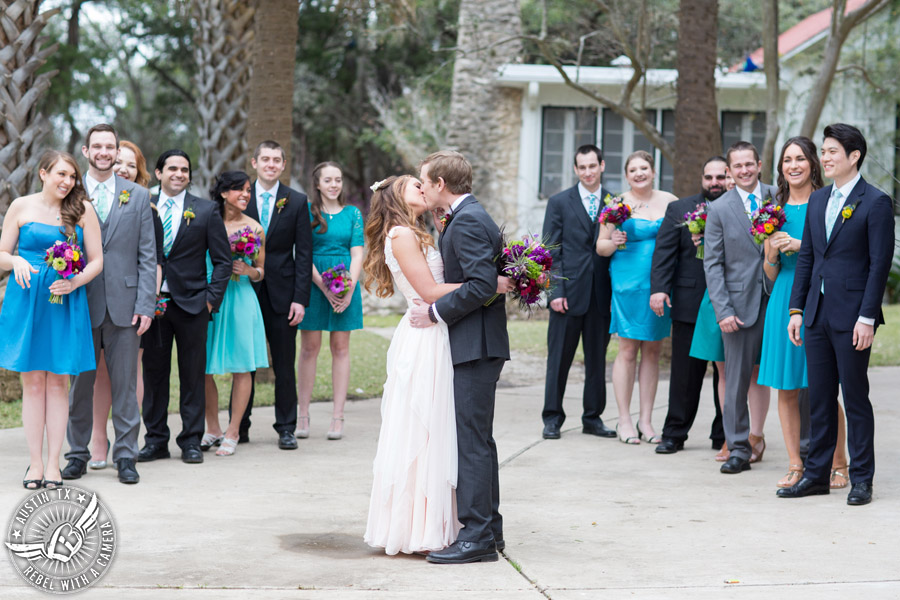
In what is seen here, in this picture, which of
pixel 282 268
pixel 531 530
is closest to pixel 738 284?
pixel 531 530

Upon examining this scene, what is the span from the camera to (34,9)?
10.1 metres

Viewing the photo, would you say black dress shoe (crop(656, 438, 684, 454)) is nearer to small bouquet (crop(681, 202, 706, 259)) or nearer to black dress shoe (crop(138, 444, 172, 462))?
small bouquet (crop(681, 202, 706, 259))

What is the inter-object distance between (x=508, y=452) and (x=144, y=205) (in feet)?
11.0

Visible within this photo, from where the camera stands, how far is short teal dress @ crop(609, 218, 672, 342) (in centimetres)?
875

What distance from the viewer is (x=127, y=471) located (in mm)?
7113

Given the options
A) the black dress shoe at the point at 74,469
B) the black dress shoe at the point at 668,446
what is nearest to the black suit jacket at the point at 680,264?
the black dress shoe at the point at 668,446

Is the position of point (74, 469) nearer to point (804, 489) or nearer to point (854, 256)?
point (804, 489)

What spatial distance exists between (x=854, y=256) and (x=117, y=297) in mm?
4820

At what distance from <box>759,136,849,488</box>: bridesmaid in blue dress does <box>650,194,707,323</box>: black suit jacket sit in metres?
1.01

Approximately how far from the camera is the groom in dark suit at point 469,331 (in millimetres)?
5352

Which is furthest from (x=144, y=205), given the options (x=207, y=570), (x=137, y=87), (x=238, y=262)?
(x=137, y=87)

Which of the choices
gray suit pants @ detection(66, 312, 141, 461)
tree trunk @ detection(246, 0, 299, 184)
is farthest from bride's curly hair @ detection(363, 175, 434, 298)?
tree trunk @ detection(246, 0, 299, 184)

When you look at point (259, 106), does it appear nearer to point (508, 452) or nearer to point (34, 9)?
point (34, 9)
